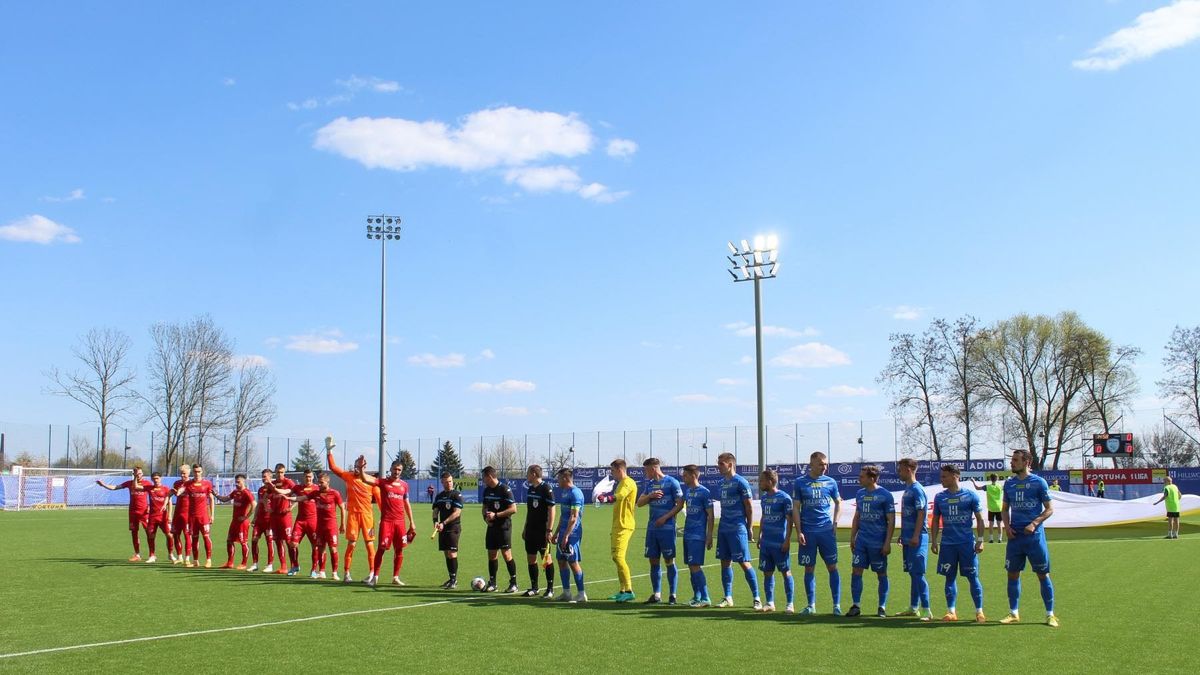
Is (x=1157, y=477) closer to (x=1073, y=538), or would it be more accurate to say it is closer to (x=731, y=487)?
(x=1073, y=538)

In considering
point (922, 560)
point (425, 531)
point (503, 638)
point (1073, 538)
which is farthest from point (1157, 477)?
point (503, 638)

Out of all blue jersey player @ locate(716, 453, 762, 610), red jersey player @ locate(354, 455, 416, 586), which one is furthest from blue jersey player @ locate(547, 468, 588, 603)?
red jersey player @ locate(354, 455, 416, 586)

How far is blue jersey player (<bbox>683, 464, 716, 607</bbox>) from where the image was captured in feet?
43.3

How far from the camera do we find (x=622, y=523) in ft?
45.6

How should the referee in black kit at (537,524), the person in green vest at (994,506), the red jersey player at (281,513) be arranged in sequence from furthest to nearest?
A: the person in green vest at (994,506) < the red jersey player at (281,513) < the referee in black kit at (537,524)

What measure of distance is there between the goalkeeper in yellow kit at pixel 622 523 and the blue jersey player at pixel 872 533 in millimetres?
3071

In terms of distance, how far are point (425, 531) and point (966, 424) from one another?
47715 millimetres

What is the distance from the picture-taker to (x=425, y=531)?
108 ft

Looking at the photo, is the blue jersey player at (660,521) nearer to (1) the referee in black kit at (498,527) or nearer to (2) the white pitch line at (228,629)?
(1) the referee in black kit at (498,527)

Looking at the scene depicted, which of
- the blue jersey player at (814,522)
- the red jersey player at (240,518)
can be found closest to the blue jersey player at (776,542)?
the blue jersey player at (814,522)

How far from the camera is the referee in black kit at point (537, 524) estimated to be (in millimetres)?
14477

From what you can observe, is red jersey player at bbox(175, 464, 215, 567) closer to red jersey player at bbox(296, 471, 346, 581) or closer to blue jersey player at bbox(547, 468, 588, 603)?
red jersey player at bbox(296, 471, 346, 581)

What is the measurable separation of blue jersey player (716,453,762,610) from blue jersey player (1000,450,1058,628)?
124 inches

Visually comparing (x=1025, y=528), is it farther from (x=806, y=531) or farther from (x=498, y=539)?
(x=498, y=539)
